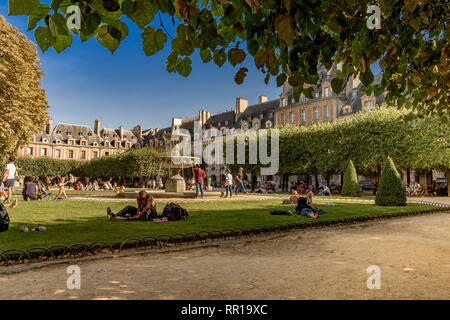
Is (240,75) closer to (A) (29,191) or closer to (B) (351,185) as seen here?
(A) (29,191)

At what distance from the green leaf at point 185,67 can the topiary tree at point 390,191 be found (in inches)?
587

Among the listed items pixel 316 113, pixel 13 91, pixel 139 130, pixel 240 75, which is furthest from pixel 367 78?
pixel 139 130

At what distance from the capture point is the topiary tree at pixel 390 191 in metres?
15.4

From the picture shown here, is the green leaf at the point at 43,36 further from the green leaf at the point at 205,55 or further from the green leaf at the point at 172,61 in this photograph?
the green leaf at the point at 205,55

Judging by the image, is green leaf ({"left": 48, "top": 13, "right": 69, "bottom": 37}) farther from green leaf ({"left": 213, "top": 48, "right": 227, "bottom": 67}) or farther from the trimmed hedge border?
the trimmed hedge border

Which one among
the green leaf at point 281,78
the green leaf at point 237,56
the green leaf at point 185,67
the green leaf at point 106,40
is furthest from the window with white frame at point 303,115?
the green leaf at point 106,40

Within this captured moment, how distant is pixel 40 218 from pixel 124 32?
8337 mm

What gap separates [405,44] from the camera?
15.6 feet

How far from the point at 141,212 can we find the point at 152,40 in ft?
23.9

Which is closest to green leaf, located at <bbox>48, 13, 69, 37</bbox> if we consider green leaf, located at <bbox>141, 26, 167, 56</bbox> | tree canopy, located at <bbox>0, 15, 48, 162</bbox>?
green leaf, located at <bbox>141, 26, 167, 56</bbox>

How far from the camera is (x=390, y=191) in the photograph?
1548 cm

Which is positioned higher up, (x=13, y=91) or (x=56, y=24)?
(x=13, y=91)

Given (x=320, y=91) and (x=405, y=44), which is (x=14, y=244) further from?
(x=320, y=91)
